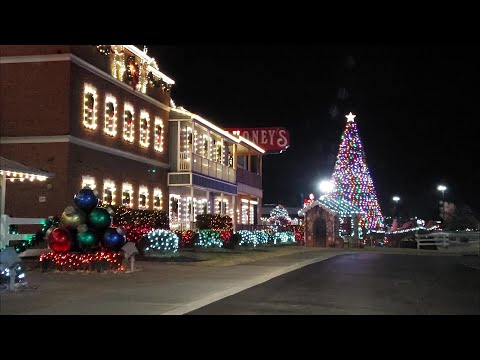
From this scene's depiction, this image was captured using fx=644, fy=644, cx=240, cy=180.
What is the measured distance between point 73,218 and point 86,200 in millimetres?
627

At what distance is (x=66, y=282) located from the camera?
15500 mm

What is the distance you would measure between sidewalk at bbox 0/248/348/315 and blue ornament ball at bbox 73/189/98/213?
2025 millimetres

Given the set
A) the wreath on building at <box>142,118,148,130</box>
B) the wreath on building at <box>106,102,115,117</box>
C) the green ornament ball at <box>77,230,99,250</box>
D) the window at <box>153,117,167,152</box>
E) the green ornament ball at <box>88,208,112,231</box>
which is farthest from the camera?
the window at <box>153,117,167,152</box>

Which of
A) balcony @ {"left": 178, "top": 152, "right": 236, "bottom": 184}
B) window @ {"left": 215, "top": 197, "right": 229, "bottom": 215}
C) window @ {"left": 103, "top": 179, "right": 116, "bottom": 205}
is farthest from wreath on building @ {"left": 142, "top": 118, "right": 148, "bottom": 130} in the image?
window @ {"left": 215, "top": 197, "right": 229, "bottom": 215}

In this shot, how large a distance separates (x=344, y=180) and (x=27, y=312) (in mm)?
44743

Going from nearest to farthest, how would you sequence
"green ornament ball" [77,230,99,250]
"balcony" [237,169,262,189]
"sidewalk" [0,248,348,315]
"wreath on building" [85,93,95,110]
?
"sidewalk" [0,248,348,315]
"green ornament ball" [77,230,99,250]
"wreath on building" [85,93,95,110]
"balcony" [237,169,262,189]

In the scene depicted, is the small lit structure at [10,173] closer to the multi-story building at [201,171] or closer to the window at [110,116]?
the window at [110,116]

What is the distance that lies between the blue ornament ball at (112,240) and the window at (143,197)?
1086 centimetres

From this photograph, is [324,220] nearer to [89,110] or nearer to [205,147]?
[205,147]

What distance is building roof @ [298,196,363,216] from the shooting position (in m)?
43.1

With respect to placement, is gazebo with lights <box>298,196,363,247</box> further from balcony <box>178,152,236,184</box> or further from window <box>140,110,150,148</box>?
window <box>140,110,150,148</box>

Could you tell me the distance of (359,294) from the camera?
14469 millimetres

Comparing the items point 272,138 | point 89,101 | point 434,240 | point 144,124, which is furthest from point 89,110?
point 434,240

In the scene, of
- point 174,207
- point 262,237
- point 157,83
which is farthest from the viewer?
point 262,237
